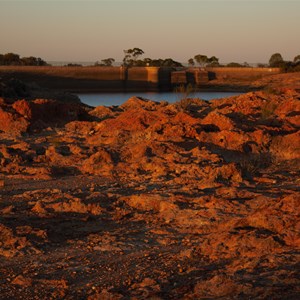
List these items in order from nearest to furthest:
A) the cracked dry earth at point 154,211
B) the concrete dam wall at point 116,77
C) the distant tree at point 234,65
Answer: the cracked dry earth at point 154,211 < the concrete dam wall at point 116,77 < the distant tree at point 234,65

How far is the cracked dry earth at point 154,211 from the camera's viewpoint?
174 inches

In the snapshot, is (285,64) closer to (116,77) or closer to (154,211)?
(116,77)

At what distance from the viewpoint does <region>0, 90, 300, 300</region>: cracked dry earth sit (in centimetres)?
443

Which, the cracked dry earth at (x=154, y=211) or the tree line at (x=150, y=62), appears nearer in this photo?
the cracked dry earth at (x=154, y=211)

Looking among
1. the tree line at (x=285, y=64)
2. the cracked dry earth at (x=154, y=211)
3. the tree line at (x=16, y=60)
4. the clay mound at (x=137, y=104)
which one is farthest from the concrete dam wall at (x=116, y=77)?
the cracked dry earth at (x=154, y=211)

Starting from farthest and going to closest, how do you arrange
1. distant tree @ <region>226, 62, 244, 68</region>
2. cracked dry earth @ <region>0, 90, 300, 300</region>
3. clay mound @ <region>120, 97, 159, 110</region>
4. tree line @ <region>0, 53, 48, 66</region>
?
distant tree @ <region>226, 62, 244, 68</region> < tree line @ <region>0, 53, 48, 66</region> < clay mound @ <region>120, 97, 159, 110</region> < cracked dry earth @ <region>0, 90, 300, 300</region>

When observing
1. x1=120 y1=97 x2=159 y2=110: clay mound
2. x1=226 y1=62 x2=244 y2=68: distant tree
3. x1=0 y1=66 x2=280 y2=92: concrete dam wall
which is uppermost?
x1=226 y1=62 x2=244 y2=68: distant tree

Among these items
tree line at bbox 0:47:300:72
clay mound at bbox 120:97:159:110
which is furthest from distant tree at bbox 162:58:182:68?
clay mound at bbox 120:97:159:110

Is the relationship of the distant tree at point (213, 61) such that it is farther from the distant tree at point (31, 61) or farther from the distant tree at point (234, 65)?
the distant tree at point (31, 61)

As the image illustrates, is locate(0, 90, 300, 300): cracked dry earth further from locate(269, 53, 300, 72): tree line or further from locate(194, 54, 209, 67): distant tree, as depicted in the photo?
locate(194, 54, 209, 67): distant tree

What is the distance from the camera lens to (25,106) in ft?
45.8

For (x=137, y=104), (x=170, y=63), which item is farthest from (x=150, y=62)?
(x=137, y=104)

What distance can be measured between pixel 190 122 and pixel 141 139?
4.40ft

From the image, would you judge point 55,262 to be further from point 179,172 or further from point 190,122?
point 190,122
